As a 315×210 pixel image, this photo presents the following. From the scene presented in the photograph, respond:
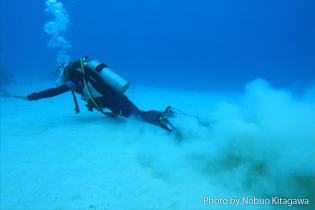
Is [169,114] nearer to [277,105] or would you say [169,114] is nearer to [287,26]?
[277,105]

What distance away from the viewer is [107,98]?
4.65 metres

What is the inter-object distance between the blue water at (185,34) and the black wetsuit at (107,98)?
74.0 metres

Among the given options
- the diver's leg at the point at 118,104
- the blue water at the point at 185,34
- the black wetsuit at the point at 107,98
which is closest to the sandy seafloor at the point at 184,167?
the black wetsuit at the point at 107,98

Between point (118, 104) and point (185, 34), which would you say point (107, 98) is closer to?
point (118, 104)

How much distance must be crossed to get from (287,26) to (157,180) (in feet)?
425

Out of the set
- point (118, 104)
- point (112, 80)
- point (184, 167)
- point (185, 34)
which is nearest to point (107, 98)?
point (118, 104)

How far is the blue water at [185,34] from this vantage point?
87.8m

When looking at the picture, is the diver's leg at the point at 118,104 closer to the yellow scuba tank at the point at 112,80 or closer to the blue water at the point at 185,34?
the yellow scuba tank at the point at 112,80

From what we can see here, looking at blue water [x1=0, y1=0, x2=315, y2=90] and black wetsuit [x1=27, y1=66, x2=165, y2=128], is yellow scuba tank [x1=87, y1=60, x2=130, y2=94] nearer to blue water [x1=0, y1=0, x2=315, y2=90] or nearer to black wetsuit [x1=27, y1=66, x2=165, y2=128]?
black wetsuit [x1=27, y1=66, x2=165, y2=128]

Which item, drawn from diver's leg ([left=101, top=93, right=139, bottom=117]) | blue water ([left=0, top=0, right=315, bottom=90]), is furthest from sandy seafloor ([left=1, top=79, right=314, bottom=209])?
blue water ([left=0, top=0, right=315, bottom=90])

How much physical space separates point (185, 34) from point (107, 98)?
397 ft

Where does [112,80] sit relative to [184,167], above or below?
above

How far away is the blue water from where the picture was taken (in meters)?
87.8

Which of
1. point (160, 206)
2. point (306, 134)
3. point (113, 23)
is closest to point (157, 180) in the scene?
point (160, 206)
